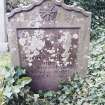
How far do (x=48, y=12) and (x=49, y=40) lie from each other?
16.8 inches

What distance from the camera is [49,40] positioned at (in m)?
4.85

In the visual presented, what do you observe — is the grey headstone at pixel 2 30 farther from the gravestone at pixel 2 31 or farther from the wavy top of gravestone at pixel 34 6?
the wavy top of gravestone at pixel 34 6

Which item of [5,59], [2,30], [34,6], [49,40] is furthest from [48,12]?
[2,30]

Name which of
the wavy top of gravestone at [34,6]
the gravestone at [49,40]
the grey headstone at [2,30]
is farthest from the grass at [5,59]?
the wavy top of gravestone at [34,6]

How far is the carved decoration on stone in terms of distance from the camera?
472cm

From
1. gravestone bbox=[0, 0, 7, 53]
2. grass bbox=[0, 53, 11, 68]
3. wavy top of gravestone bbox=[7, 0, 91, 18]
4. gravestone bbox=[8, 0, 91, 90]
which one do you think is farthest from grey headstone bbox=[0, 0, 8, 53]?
wavy top of gravestone bbox=[7, 0, 91, 18]

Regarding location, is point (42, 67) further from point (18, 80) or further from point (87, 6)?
point (87, 6)

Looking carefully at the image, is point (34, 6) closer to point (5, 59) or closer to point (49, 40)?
point (49, 40)

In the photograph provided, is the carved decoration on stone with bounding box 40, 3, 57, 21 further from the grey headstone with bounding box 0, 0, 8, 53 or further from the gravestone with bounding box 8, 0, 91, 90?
the grey headstone with bounding box 0, 0, 8, 53

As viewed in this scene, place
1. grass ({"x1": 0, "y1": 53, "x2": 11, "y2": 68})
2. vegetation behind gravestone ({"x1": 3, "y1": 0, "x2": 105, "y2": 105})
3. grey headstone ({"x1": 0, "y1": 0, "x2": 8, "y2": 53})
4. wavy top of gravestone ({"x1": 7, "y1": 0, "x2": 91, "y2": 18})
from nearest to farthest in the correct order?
vegetation behind gravestone ({"x1": 3, "y1": 0, "x2": 105, "y2": 105}), wavy top of gravestone ({"x1": 7, "y1": 0, "x2": 91, "y2": 18}), grass ({"x1": 0, "y1": 53, "x2": 11, "y2": 68}), grey headstone ({"x1": 0, "y1": 0, "x2": 8, "y2": 53})

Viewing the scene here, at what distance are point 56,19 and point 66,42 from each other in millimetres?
387

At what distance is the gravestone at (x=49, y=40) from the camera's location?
4719mm

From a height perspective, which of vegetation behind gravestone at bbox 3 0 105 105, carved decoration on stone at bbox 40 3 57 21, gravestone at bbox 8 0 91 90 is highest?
carved decoration on stone at bbox 40 3 57 21

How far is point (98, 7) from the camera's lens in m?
8.12
